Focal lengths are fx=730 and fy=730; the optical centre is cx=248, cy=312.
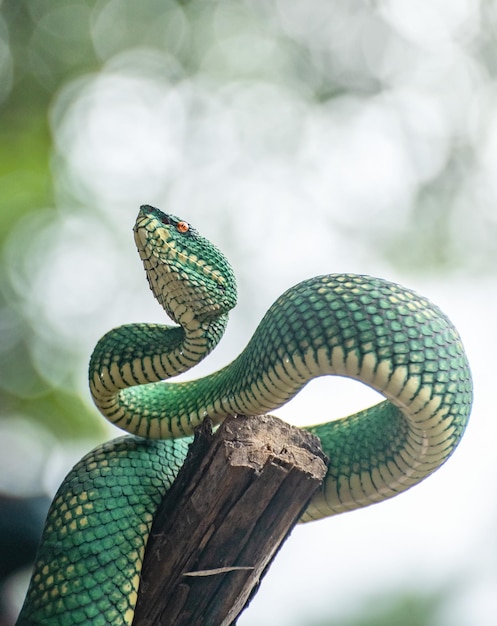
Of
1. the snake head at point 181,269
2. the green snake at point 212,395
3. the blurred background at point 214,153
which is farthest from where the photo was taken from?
the blurred background at point 214,153

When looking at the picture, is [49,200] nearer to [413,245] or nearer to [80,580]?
[413,245]

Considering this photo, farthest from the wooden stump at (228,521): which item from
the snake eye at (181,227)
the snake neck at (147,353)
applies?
the snake eye at (181,227)

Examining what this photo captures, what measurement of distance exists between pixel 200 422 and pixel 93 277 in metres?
3.45

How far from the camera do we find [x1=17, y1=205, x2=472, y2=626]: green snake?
178 centimetres

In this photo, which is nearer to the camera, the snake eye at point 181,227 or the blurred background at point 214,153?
the snake eye at point 181,227

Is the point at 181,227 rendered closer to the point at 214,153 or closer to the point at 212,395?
the point at 212,395

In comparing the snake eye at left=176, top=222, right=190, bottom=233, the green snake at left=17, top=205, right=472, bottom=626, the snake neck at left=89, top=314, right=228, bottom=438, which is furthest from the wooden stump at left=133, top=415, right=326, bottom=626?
the snake eye at left=176, top=222, right=190, bottom=233

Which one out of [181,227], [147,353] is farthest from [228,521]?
[181,227]

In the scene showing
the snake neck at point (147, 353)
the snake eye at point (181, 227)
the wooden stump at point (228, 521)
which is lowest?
the wooden stump at point (228, 521)

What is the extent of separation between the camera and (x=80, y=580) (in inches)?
75.5

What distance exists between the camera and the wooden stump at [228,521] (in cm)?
179

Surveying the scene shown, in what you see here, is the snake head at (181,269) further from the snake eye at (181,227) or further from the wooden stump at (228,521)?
the wooden stump at (228,521)

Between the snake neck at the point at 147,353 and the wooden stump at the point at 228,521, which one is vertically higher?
the snake neck at the point at 147,353

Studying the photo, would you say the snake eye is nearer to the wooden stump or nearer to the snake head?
the snake head
